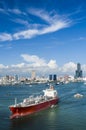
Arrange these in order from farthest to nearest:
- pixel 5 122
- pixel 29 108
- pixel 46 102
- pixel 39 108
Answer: pixel 46 102
pixel 39 108
pixel 29 108
pixel 5 122

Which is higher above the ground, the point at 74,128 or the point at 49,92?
the point at 49,92

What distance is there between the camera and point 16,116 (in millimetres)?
70500

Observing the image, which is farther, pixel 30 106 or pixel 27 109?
pixel 30 106

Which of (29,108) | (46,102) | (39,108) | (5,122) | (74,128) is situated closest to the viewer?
(74,128)

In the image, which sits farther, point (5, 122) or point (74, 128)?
point (5, 122)

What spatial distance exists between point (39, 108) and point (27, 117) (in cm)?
1152

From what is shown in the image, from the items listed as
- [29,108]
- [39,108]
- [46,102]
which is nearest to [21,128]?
[29,108]

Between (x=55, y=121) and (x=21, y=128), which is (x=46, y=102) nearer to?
(x=55, y=121)

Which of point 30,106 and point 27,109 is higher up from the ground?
point 30,106

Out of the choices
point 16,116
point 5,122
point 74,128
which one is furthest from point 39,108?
point 74,128

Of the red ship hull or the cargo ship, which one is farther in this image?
the cargo ship

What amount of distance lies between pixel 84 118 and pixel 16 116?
51.9 feet

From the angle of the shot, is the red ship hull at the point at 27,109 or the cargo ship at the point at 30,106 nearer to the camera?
the red ship hull at the point at 27,109

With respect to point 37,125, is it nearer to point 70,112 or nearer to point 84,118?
point 84,118
